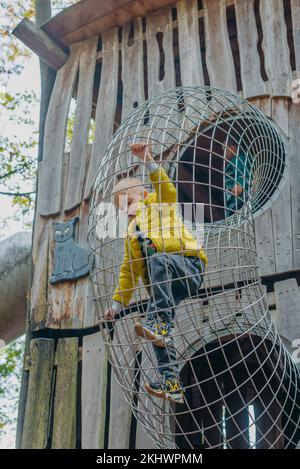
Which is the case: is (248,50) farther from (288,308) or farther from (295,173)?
(288,308)

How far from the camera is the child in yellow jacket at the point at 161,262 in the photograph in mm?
5516

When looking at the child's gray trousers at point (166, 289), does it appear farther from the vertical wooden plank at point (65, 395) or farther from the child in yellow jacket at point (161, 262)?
the vertical wooden plank at point (65, 395)

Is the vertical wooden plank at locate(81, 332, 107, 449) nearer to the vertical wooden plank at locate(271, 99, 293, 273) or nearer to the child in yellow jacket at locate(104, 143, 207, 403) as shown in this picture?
the child in yellow jacket at locate(104, 143, 207, 403)

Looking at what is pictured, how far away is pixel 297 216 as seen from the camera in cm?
710

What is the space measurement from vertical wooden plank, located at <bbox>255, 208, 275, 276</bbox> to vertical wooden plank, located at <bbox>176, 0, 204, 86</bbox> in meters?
1.83

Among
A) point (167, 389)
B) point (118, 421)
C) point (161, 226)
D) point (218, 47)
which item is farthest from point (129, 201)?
point (218, 47)

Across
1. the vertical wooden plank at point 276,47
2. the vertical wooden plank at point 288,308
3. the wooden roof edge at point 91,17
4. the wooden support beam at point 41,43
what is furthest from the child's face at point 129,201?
the wooden support beam at point 41,43

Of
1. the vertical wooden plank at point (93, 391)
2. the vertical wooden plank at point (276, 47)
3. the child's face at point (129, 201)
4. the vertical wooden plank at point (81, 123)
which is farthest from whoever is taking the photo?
the vertical wooden plank at point (81, 123)

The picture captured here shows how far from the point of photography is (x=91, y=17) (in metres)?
9.23

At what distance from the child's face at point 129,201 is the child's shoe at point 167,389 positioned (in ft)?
3.94

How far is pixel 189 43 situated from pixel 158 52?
0.40 meters

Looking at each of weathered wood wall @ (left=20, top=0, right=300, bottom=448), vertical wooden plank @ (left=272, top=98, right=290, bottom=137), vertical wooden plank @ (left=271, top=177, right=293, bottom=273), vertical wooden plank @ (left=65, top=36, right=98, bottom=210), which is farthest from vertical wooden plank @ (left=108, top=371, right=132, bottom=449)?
vertical wooden plank @ (left=272, top=98, right=290, bottom=137)

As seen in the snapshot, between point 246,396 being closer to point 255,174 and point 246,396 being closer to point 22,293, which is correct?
point 22,293

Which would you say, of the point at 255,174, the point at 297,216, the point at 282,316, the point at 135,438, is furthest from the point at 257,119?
the point at 135,438
